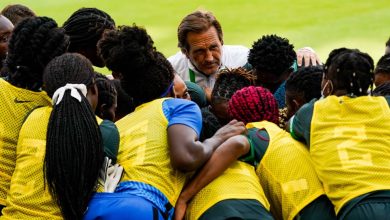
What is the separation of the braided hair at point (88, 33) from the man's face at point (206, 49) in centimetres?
74

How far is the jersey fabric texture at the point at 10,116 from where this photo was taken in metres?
4.12

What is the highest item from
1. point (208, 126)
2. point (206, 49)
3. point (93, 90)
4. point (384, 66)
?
point (93, 90)

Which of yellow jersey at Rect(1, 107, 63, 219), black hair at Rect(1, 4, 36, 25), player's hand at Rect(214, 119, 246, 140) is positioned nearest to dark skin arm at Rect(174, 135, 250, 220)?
player's hand at Rect(214, 119, 246, 140)

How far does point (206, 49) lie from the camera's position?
20.7 feet

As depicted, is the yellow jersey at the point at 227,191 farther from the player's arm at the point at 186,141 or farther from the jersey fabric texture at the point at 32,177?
the jersey fabric texture at the point at 32,177

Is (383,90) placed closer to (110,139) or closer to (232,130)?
(232,130)

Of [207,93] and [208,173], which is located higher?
[208,173]

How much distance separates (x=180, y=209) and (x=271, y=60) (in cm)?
191

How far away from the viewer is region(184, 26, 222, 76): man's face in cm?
630

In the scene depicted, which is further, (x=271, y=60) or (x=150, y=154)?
(x=271, y=60)

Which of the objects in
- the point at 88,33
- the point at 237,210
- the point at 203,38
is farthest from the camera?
the point at 203,38

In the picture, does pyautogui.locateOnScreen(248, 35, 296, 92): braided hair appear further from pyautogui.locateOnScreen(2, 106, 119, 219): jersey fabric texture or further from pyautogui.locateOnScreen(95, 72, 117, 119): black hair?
pyautogui.locateOnScreen(2, 106, 119, 219): jersey fabric texture

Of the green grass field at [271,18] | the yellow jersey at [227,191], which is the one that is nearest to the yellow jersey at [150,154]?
the yellow jersey at [227,191]

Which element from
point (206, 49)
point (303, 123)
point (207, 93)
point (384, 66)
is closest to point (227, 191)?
point (303, 123)
